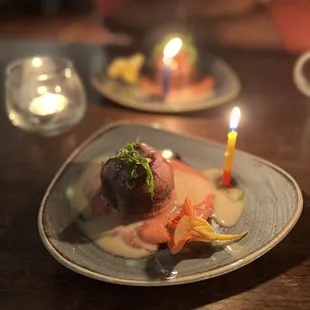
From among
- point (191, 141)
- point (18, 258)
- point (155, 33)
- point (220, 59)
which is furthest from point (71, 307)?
point (155, 33)

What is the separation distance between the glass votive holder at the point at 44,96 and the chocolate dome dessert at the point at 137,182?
1.01 ft

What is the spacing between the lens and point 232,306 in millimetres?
623

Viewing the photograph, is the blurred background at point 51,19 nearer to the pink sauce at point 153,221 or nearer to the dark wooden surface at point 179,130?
the dark wooden surface at point 179,130

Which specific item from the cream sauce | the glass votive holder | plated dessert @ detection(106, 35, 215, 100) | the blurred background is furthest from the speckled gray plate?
the blurred background

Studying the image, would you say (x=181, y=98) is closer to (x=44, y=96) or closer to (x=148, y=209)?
(x=44, y=96)

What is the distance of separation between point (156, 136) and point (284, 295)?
410mm

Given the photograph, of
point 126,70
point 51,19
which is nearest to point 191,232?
point 126,70

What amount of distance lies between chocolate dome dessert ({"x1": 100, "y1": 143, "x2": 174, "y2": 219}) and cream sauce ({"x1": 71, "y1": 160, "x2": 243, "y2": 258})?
2 centimetres

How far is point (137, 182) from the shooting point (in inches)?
28.6

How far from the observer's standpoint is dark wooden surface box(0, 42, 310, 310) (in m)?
0.64

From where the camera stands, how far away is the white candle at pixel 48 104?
1042 mm

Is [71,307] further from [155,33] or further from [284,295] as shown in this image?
[155,33]

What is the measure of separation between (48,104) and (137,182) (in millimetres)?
404

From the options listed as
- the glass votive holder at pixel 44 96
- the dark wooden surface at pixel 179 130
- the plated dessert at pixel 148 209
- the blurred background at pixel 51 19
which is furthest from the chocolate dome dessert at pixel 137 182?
the blurred background at pixel 51 19
